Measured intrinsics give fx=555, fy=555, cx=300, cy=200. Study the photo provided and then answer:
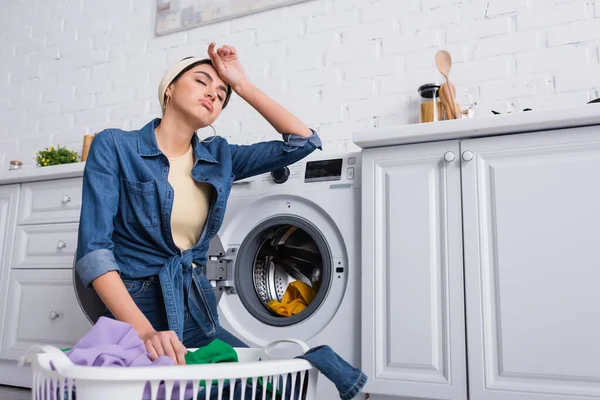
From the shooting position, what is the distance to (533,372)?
144cm

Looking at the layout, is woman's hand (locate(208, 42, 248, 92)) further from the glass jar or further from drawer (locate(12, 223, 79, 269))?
drawer (locate(12, 223, 79, 269))

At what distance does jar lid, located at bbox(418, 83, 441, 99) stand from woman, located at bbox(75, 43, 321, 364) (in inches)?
31.9

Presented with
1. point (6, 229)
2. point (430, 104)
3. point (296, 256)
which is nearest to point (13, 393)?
point (6, 229)

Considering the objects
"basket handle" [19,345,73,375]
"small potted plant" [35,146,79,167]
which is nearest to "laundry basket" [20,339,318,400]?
"basket handle" [19,345,73,375]

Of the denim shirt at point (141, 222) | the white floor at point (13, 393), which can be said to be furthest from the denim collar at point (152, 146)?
the white floor at point (13, 393)

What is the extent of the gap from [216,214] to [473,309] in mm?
750

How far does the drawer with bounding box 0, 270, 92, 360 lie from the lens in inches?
86.1

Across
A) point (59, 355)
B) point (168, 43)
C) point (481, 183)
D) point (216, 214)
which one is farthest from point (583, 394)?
point (168, 43)

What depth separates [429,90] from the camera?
7.15ft

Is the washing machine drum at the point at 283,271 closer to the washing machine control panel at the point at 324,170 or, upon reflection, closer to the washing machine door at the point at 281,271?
the washing machine door at the point at 281,271

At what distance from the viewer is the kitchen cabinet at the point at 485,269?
1.44 meters

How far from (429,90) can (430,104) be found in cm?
6

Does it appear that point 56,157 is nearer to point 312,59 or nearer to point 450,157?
point 312,59

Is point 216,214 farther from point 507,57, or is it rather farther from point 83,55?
point 83,55
